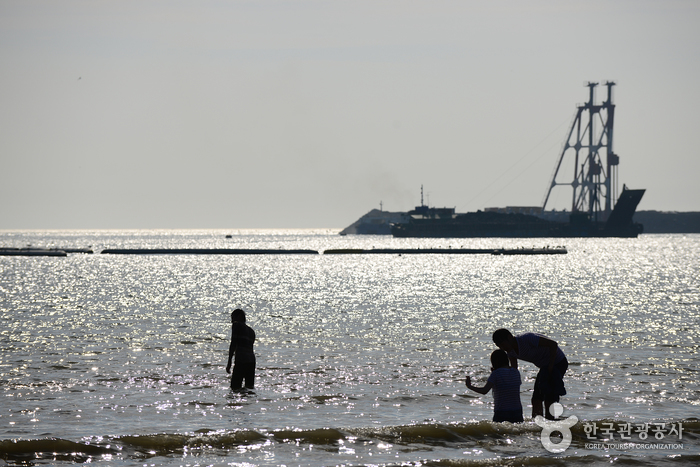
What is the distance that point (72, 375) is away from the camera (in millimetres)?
18844

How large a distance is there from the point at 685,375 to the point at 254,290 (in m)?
40.3

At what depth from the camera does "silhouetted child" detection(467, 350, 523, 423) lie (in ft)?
35.6

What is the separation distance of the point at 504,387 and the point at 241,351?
6358 mm

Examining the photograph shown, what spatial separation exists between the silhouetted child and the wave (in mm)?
650

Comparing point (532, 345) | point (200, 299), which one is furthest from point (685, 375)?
point (200, 299)

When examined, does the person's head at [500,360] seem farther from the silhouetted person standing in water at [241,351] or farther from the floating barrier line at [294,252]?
the floating barrier line at [294,252]

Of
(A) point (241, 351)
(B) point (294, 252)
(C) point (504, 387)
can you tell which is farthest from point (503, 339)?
(B) point (294, 252)

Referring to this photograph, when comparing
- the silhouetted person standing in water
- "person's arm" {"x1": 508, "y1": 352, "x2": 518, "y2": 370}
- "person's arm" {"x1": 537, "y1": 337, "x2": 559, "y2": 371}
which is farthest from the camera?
the silhouetted person standing in water

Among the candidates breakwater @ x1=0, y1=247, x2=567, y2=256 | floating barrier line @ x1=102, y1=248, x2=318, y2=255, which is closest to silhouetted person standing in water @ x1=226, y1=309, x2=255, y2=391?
breakwater @ x1=0, y1=247, x2=567, y2=256

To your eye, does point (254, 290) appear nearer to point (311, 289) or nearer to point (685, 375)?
point (311, 289)

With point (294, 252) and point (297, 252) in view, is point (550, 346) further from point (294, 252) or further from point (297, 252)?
point (297, 252)

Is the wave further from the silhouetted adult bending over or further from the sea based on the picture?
the silhouetted adult bending over

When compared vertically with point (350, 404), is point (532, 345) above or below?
above

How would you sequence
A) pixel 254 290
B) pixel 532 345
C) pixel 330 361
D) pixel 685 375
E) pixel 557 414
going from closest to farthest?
1. pixel 532 345
2. pixel 557 414
3. pixel 685 375
4. pixel 330 361
5. pixel 254 290
